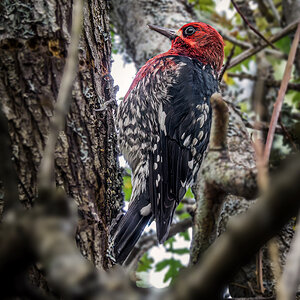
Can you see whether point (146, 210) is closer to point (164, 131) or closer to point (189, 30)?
point (164, 131)

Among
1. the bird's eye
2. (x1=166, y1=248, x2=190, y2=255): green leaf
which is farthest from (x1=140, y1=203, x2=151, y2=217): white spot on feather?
the bird's eye

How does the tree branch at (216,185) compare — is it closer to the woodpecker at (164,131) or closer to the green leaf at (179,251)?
the woodpecker at (164,131)

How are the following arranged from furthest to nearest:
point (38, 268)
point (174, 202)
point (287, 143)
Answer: point (287, 143) < point (174, 202) < point (38, 268)

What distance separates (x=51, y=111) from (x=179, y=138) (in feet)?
4.54

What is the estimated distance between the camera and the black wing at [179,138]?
8.55 ft

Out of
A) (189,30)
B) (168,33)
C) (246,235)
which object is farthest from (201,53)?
(246,235)

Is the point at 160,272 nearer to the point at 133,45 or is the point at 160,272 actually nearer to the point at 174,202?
the point at 174,202

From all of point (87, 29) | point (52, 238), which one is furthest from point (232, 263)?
point (87, 29)

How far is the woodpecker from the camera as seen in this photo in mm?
2580

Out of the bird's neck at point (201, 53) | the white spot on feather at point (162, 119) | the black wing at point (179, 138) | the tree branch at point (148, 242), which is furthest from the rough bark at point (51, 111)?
the bird's neck at point (201, 53)

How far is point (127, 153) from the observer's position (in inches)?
117

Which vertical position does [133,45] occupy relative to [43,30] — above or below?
above

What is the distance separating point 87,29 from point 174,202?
1.32 m

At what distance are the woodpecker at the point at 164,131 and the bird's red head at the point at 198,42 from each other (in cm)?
11
